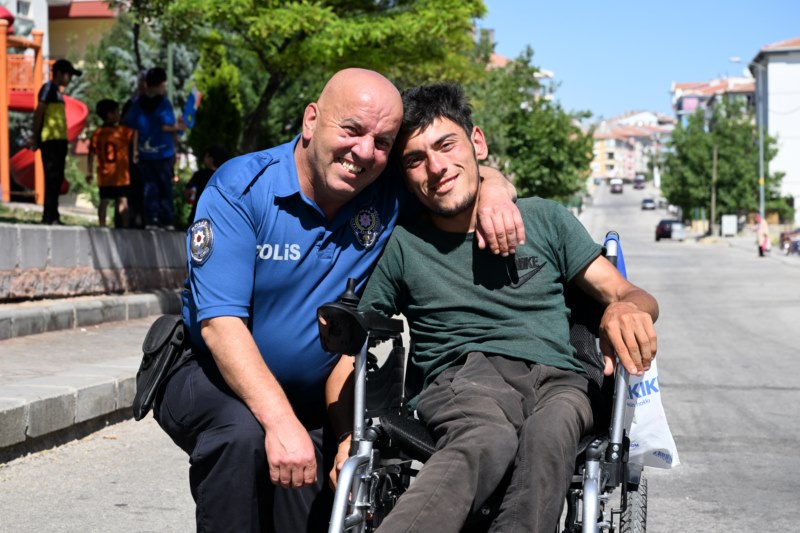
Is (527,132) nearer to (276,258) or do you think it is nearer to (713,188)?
(276,258)

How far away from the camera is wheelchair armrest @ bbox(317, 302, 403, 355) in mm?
3344

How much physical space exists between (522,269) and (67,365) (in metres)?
5.66

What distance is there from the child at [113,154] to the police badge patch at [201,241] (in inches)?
417

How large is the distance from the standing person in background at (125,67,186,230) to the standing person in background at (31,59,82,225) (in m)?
1.14

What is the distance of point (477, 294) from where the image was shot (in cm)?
377

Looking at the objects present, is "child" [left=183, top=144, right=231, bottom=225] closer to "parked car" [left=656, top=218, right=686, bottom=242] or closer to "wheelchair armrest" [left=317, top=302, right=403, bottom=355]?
"wheelchair armrest" [left=317, top=302, right=403, bottom=355]

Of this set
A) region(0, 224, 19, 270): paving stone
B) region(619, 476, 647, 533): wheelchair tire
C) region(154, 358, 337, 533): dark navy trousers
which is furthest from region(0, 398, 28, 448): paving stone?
region(0, 224, 19, 270): paving stone

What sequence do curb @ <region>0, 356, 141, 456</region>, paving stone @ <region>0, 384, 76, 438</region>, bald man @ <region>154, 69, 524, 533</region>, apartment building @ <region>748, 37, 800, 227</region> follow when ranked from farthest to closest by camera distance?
apartment building @ <region>748, 37, 800, 227</region> < paving stone @ <region>0, 384, 76, 438</region> < curb @ <region>0, 356, 141, 456</region> < bald man @ <region>154, 69, 524, 533</region>

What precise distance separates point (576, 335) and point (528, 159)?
3727 centimetres

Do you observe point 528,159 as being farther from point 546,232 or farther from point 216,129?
point 546,232

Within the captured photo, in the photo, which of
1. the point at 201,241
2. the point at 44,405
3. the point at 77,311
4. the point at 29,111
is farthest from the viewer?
the point at 29,111

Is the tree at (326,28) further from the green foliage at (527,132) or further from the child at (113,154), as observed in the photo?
the green foliage at (527,132)

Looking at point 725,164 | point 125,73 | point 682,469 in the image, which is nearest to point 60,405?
point 682,469

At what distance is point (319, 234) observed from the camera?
144 inches
